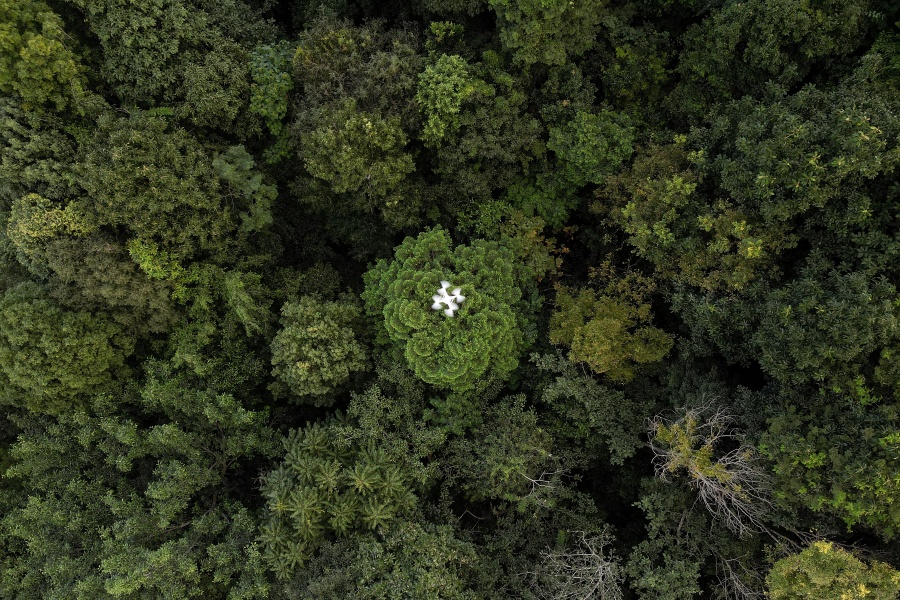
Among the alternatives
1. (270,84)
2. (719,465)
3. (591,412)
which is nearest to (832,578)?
(719,465)

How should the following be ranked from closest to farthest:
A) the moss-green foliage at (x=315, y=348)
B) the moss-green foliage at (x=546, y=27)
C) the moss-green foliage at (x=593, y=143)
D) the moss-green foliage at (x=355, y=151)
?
1. the moss-green foliage at (x=546, y=27)
2. the moss-green foliage at (x=315, y=348)
3. the moss-green foliage at (x=355, y=151)
4. the moss-green foliage at (x=593, y=143)

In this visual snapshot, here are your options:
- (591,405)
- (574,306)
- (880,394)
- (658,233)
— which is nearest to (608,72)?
(658,233)

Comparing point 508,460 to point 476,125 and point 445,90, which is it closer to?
point 476,125

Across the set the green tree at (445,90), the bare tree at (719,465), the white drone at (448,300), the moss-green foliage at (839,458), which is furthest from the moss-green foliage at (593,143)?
the moss-green foliage at (839,458)

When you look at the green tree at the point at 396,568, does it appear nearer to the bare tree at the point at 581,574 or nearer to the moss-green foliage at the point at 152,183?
the bare tree at the point at 581,574

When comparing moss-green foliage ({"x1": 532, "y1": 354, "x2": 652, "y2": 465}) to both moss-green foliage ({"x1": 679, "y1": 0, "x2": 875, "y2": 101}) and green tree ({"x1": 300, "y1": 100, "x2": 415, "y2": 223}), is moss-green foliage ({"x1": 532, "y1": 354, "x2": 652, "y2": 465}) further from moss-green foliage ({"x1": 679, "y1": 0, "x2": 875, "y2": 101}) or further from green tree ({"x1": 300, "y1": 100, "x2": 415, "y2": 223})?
moss-green foliage ({"x1": 679, "y1": 0, "x2": 875, "y2": 101})

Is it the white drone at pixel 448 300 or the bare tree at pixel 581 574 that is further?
the white drone at pixel 448 300
